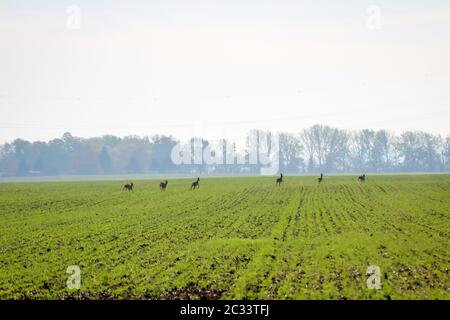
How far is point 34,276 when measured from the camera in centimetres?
1880

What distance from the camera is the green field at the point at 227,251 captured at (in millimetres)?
16578

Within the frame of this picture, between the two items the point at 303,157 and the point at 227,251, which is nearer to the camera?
the point at 227,251

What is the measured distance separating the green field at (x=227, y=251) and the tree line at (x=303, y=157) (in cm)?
14808

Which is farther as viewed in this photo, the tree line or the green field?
the tree line

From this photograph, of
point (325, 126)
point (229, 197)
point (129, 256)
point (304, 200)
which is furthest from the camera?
point (325, 126)

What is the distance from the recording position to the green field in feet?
54.4

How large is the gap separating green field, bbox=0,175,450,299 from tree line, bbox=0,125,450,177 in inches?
5830

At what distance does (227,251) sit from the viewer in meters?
23.4

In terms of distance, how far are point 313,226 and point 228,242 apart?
8.52m

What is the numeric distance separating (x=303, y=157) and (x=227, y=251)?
7005 inches

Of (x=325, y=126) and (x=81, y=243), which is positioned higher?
(x=325, y=126)

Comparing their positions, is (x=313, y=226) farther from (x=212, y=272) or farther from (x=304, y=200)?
(x=304, y=200)

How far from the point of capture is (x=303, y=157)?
19825 centimetres
